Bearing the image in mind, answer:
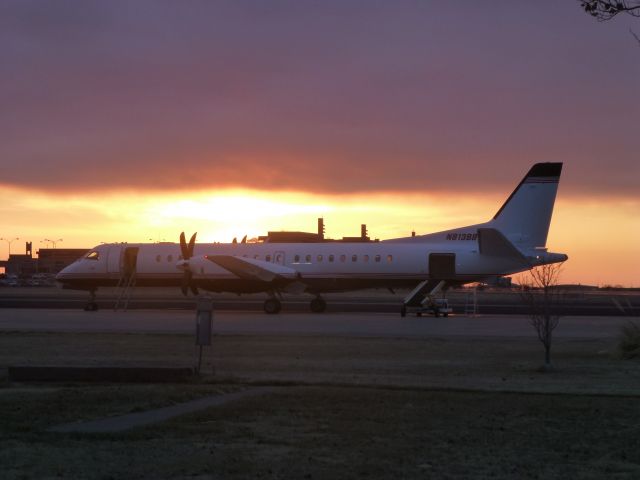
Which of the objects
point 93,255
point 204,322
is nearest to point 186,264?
point 93,255

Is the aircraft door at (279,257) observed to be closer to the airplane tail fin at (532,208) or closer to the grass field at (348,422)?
the airplane tail fin at (532,208)

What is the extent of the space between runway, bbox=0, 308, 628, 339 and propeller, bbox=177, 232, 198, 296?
22.8ft

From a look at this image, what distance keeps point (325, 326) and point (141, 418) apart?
22.7 meters

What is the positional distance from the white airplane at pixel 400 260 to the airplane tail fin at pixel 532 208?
57mm

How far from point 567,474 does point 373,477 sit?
6.84 ft

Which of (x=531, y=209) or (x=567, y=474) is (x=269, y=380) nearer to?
(x=567, y=474)

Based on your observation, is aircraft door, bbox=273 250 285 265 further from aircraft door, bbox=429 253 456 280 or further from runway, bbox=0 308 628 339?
aircraft door, bbox=429 253 456 280

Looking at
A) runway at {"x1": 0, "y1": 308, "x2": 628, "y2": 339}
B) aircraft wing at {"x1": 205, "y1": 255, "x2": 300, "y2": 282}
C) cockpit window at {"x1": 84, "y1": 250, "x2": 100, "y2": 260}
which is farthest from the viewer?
cockpit window at {"x1": 84, "y1": 250, "x2": 100, "y2": 260}

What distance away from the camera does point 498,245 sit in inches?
1710

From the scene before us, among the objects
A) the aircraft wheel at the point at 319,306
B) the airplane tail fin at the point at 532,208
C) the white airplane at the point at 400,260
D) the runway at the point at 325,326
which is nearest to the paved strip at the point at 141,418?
the runway at the point at 325,326

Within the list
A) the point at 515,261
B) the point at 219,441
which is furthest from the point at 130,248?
the point at 219,441

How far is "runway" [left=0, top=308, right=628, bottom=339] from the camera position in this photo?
1184 inches

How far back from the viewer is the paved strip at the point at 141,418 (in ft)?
34.5

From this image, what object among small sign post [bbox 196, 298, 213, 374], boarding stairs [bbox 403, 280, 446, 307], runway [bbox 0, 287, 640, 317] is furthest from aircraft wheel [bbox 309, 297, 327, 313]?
small sign post [bbox 196, 298, 213, 374]
